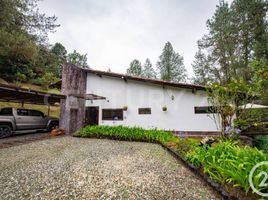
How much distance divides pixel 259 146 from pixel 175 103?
4763 millimetres

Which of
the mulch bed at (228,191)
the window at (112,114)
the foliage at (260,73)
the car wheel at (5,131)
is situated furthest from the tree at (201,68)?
the car wheel at (5,131)

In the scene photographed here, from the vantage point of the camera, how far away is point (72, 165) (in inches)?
186

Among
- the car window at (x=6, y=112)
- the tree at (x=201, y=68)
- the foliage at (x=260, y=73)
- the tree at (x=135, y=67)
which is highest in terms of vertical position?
the tree at (x=135, y=67)

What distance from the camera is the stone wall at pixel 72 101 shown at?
11.4 m

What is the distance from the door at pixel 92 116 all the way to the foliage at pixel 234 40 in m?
14.4

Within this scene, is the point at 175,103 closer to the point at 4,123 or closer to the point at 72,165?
the point at 72,165

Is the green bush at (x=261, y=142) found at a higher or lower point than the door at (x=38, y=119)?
lower

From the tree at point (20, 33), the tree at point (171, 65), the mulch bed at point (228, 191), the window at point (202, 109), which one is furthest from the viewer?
the tree at point (171, 65)

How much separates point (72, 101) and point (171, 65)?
1986 cm

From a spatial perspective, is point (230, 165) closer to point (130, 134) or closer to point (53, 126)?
point (130, 134)

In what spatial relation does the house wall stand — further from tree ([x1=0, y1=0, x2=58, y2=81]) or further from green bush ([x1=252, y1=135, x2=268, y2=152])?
tree ([x1=0, y1=0, x2=58, y2=81])

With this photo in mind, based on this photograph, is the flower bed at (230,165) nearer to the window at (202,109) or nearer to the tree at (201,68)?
the window at (202,109)

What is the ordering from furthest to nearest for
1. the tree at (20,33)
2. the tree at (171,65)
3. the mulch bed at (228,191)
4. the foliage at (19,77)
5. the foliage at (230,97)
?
the tree at (171,65), the foliage at (19,77), the tree at (20,33), the foliage at (230,97), the mulch bed at (228,191)

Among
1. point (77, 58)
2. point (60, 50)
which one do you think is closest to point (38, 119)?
point (60, 50)
